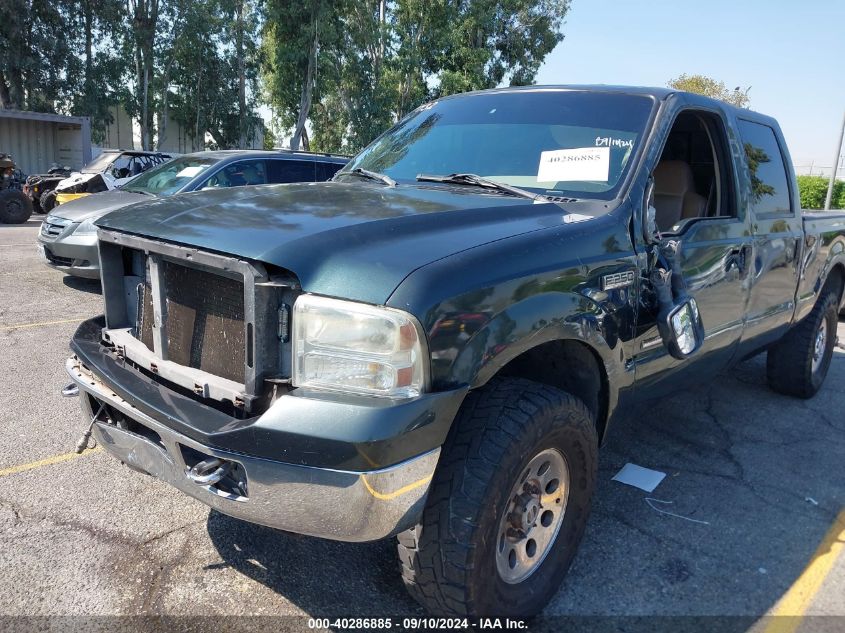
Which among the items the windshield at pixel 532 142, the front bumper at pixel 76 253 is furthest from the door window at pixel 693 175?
the front bumper at pixel 76 253

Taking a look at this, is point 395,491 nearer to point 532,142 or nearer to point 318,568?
point 318,568

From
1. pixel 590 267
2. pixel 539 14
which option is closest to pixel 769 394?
pixel 590 267

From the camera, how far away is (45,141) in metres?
22.1

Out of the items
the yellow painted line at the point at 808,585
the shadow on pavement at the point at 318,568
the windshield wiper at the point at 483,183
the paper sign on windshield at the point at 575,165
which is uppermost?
the paper sign on windshield at the point at 575,165

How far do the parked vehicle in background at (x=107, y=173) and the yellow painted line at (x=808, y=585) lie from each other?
504 inches

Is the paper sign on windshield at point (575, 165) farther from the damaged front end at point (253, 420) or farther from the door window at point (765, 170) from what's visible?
the damaged front end at point (253, 420)

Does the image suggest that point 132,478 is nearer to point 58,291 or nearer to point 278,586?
point 278,586

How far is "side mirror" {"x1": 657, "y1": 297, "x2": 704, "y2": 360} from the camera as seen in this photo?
2.72 meters

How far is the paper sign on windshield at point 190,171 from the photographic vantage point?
820 centimetres

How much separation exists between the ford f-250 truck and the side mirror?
0.02 m

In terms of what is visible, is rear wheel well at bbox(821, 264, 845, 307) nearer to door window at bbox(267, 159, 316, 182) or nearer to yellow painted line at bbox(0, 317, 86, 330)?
door window at bbox(267, 159, 316, 182)

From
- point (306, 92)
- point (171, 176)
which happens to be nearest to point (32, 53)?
point (306, 92)

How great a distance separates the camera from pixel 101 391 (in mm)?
2406

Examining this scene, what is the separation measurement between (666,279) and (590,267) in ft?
1.86
